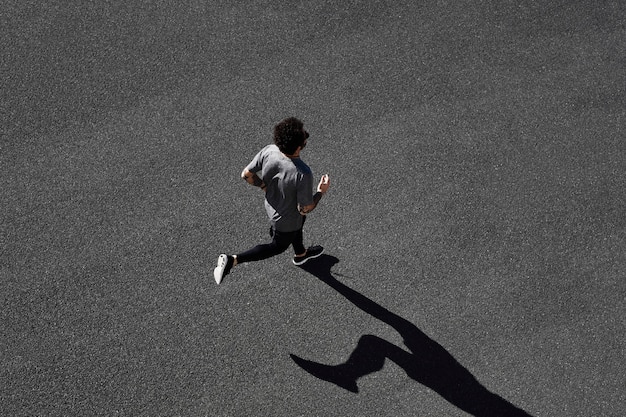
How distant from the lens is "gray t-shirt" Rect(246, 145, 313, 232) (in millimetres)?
4883

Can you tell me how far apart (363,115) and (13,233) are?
11.6 ft

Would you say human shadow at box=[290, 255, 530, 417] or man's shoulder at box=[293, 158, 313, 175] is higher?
man's shoulder at box=[293, 158, 313, 175]

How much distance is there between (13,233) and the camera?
5.97 m

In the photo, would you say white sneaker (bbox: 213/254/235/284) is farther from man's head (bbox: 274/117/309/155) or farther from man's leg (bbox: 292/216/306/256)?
man's head (bbox: 274/117/309/155)

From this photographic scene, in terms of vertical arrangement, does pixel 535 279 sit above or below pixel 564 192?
below

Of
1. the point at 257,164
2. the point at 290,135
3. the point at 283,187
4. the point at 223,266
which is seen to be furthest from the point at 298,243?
the point at 290,135

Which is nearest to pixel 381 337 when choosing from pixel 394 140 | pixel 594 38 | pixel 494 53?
pixel 394 140

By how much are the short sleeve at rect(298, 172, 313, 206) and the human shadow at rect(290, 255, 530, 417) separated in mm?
1371

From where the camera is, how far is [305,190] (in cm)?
490

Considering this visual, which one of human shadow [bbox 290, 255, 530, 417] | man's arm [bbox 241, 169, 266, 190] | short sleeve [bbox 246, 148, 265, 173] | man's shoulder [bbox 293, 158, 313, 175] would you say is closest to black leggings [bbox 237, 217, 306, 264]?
man's arm [bbox 241, 169, 266, 190]

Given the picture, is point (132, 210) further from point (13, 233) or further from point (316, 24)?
point (316, 24)

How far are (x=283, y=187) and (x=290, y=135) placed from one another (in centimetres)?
44

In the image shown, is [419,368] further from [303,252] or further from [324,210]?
[324,210]

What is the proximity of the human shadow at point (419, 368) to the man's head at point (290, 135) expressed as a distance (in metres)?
1.80
